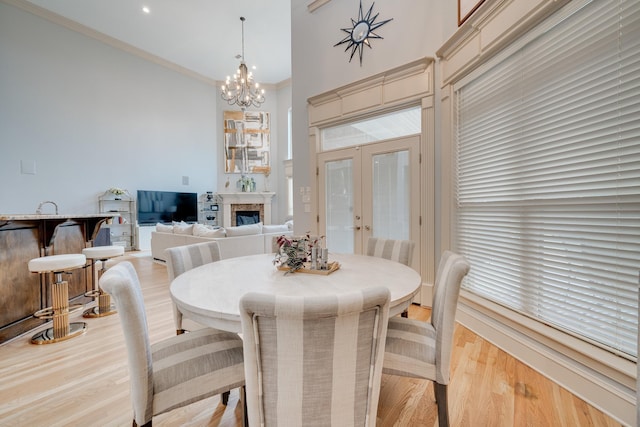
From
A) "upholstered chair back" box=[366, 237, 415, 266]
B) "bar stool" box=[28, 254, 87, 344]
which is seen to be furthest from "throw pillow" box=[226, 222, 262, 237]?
"upholstered chair back" box=[366, 237, 415, 266]

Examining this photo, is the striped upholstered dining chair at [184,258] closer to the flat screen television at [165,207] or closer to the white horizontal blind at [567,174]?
the white horizontal blind at [567,174]

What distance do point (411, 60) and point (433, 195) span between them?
5.08ft

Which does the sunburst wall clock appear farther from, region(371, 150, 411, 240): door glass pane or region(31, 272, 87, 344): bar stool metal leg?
region(31, 272, 87, 344): bar stool metal leg

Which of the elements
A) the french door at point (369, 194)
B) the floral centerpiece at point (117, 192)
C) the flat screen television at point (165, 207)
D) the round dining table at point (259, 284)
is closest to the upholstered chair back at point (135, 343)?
the round dining table at point (259, 284)

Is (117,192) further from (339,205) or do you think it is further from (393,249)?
(393,249)

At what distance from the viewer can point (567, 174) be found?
5.64ft

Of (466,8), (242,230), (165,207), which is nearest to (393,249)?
(466,8)

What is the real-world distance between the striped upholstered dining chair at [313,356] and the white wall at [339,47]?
123 inches

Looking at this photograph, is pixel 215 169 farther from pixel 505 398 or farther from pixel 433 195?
pixel 505 398

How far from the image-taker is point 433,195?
2.99 m

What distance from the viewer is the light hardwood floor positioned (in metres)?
1.46

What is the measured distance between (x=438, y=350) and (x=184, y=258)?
1.55 metres

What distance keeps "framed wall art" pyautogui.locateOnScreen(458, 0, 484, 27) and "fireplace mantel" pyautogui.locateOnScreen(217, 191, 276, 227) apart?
282 inches

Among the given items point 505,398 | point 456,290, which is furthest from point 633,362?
point 456,290
